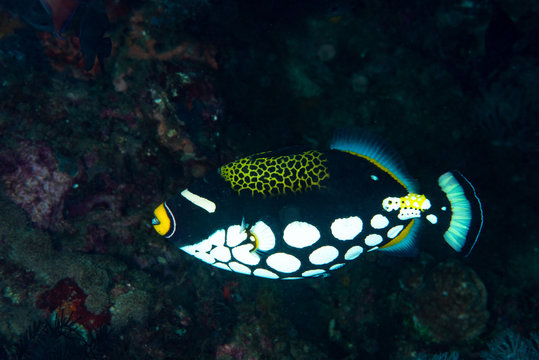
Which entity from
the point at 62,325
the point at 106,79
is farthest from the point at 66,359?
the point at 106,79

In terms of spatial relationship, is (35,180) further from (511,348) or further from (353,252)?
(511,348)

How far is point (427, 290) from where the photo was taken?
166 inches

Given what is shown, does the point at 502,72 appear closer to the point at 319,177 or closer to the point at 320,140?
the point at 320,140

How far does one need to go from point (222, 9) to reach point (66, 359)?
4.30 metres

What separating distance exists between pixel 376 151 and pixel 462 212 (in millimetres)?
947

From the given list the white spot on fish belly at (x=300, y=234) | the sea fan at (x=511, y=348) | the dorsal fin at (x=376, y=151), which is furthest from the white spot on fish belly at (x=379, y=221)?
the sea fan at (x=511, y=348)

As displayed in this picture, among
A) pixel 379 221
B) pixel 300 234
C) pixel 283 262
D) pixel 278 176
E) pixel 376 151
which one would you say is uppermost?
pixel 376 151

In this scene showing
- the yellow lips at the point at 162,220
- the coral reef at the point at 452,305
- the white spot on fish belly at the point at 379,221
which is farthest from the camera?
the coral reef at the point at 452,305

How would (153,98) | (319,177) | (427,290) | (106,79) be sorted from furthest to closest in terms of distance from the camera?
(427,290)
(106,79)
(153,98)
(319,177)

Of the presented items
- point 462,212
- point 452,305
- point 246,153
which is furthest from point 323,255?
point 452,305

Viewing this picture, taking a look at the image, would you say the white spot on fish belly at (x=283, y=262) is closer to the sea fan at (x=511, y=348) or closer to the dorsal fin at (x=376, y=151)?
the dorsal fin at (x=376, y=151)

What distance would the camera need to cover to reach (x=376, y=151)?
279 centimetres

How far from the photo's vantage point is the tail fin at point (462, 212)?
8.77ft

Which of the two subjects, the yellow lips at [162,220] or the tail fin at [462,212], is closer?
the yellow lips at [162,220]
